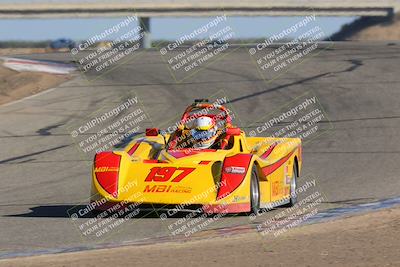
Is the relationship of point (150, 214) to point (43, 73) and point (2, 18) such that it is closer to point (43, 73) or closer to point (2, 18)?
A: point (43, 73)

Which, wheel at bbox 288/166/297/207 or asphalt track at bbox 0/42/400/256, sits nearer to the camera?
asphalt track at bbox 0/42/400/256

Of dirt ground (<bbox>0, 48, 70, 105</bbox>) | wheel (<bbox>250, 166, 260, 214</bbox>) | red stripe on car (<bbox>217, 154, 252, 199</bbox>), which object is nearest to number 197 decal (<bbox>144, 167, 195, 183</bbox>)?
red stripe on car (<bbox>217, 154, 252, 199</bbox>)

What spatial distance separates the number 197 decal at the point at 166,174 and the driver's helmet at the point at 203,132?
129cm

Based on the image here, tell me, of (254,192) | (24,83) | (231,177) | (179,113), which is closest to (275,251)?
(231,177)

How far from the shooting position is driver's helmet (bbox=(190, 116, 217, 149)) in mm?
14148

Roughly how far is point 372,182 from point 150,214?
4.36m

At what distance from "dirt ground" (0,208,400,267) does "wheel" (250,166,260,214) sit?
1926mm

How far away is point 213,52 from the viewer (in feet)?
122

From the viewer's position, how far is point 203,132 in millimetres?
14164

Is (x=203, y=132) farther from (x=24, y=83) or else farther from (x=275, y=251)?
(x=24, y=83)

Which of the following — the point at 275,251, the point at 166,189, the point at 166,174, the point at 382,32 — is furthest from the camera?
the point at 382,32

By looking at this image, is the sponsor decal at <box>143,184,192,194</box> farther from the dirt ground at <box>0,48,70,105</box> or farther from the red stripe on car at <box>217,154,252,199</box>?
the dirt ground at <box>0,48,70,105</box>

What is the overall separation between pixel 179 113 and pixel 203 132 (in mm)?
11001

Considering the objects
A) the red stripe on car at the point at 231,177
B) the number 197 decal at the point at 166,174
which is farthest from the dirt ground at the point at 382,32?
the number 197 decal at the point at 166,174
